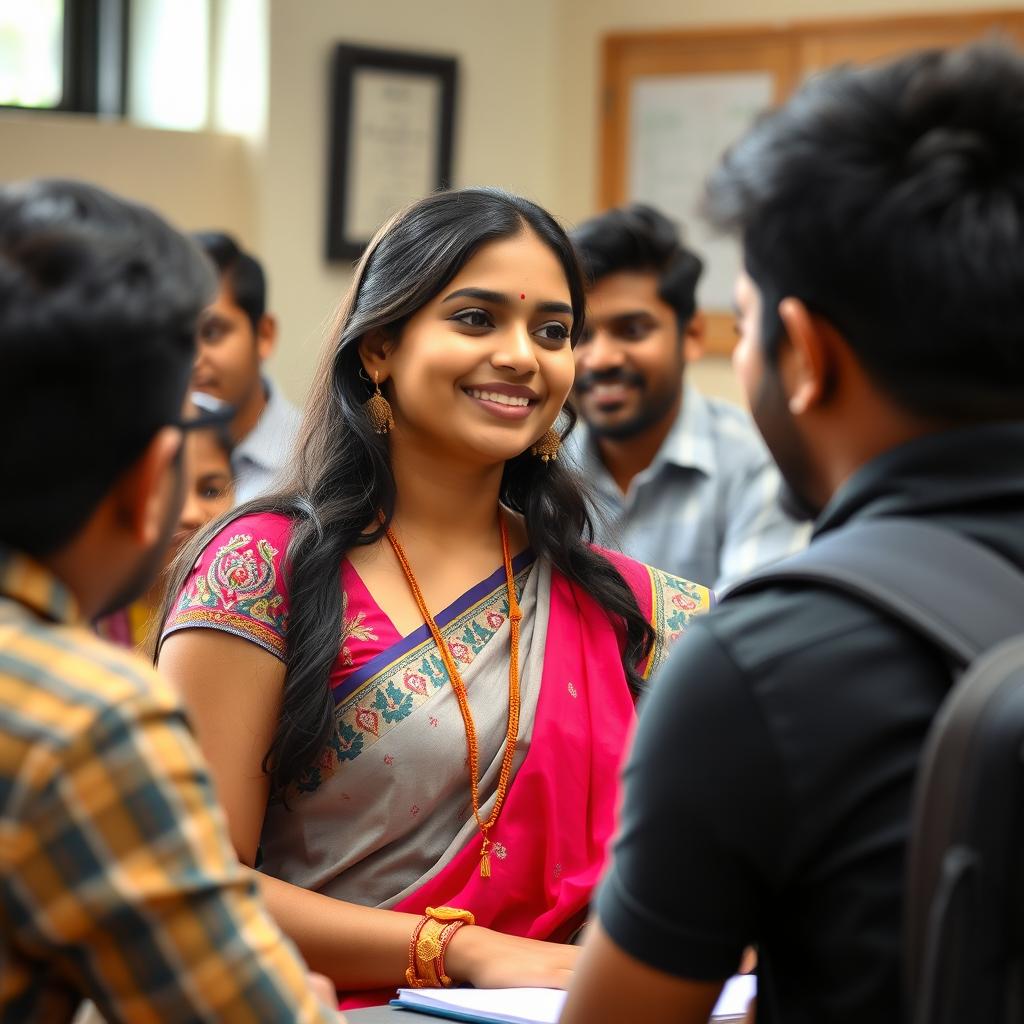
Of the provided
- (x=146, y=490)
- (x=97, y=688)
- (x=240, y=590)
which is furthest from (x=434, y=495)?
(x=97, y=688)

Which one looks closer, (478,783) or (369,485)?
(478,783)

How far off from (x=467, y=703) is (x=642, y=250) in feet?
6.58

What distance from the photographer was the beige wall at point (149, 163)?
4.11m

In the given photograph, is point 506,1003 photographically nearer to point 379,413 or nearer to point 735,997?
point 735,997

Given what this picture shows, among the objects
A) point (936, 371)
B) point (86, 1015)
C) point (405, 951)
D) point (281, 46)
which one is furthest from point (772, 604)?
point (281, 46)

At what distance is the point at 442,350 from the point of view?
71.7 inches

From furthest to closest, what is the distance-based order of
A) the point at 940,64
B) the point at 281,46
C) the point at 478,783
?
1. the point at 281,46
2. the point at 478,783
3. the point at 940,64

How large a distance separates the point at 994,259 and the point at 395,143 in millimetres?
3767

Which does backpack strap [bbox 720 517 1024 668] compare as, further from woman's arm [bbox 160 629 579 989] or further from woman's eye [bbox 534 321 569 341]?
woman's eye [bbox 534 321 569 341]

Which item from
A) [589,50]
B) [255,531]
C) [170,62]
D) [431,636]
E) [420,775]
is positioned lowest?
[420,775]

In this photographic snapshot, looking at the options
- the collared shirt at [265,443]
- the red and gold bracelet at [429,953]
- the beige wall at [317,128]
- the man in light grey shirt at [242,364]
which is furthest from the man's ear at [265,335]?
the red and gold bracelet at [429,953]

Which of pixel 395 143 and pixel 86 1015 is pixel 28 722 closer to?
pixel 86 1015

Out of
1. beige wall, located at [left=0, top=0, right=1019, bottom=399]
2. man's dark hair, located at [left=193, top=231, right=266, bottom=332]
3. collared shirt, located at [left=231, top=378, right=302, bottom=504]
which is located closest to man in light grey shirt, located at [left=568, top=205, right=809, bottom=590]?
collared shirt, located at [left=231, top=378, right=302, bottom=504]

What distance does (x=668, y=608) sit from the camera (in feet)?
6.36
